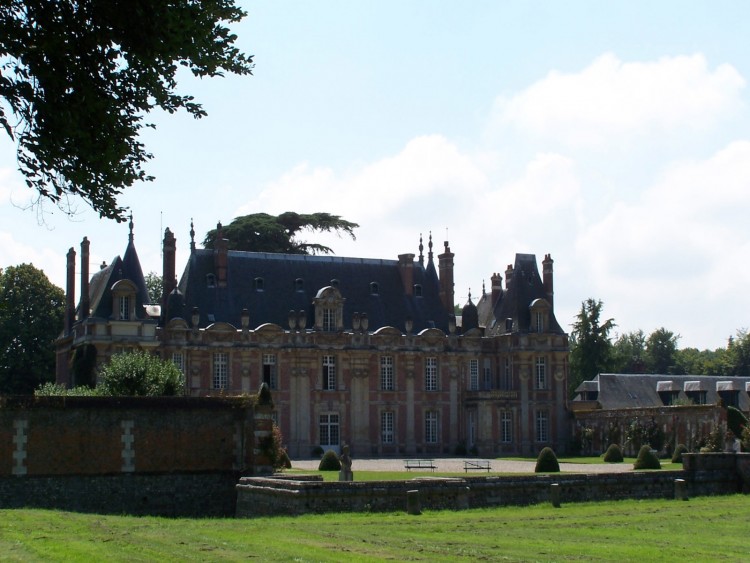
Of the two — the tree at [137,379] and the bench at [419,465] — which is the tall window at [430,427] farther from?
the tree at [137,379]

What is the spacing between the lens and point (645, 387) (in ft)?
182

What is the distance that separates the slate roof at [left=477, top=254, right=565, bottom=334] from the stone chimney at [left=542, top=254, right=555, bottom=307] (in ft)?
0.68

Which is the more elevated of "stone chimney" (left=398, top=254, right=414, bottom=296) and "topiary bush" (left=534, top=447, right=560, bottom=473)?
"stone chimney" (left=398, top=254, right=414, bottom=296)

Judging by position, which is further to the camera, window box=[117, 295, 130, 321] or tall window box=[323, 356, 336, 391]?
tall window box=[323, 356, 336, 391]

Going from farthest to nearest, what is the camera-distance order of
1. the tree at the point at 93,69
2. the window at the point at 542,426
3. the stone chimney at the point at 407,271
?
the stone chimney at the point at 407,271 < the window at the point at 542,426 < the tree at the point at 93,69

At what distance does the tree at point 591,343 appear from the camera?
65.2 m

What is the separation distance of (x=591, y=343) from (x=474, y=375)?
16.9 meters

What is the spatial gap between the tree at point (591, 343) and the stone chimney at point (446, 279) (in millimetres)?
15911

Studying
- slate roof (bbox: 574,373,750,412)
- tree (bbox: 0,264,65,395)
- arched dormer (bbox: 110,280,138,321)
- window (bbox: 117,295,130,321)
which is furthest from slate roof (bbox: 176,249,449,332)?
slate roof (bbox: 574,373,750,412)

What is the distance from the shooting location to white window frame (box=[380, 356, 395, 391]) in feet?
160

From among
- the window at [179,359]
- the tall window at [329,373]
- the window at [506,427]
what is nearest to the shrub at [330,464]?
the window at [179,359]

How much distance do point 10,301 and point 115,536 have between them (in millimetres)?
35198

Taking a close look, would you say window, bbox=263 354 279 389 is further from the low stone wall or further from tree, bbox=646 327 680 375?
tree, bbox=646 327 680 375

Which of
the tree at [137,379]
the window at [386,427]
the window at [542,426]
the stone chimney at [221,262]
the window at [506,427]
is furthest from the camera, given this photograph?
the window at [542,426]
